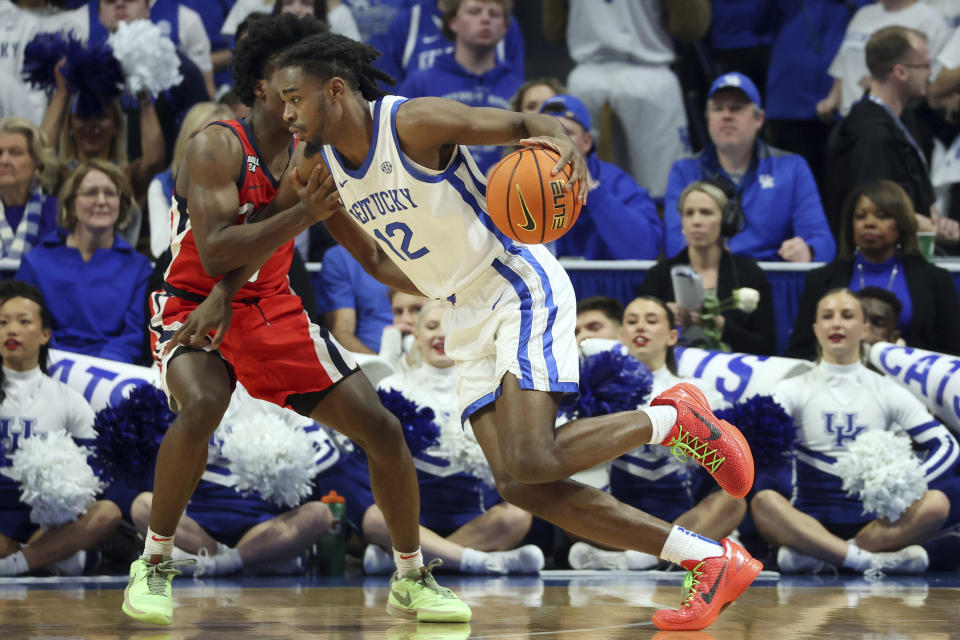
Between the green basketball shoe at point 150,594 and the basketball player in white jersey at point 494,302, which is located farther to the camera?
the green basketball shoe at point 150,594

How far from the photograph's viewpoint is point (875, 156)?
7840mm

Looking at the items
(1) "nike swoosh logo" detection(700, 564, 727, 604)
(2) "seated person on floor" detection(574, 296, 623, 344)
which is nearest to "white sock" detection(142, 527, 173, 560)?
(1) "nike swoosh logo" detection(700, 564, 727, 604)

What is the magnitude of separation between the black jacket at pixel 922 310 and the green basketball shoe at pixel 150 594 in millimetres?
3849

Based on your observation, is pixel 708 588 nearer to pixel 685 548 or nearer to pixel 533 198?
pixel 685 548

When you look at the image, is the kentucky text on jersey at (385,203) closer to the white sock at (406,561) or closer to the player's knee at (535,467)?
the player's knee at (535,467)

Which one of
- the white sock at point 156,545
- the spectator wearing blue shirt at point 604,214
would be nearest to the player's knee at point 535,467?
the white sock at point 156,545

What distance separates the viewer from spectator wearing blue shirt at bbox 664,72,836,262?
306 inches

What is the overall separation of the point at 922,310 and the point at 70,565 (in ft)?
14.9

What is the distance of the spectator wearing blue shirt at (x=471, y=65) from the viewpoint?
840 centimetres

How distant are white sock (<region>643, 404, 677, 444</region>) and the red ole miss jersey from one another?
142cm

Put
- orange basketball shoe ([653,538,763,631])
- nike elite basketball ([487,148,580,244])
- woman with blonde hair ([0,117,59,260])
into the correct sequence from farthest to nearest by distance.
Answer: woman with blonde hair ([0,117,59,260]) → orange basketball shoe ([653,538,763,631]) → nike elite basketball ([487,148,580,244])

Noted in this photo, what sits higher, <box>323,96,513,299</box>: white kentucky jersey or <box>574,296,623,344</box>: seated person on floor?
<box>323,96,513,299</box>: white kentucky jersey

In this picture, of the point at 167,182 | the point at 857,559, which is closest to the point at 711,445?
the point at 857,559

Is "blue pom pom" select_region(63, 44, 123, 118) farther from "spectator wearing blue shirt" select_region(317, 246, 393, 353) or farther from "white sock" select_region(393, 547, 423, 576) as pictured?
"white sock" select_region(393, 547, 423, 576)
